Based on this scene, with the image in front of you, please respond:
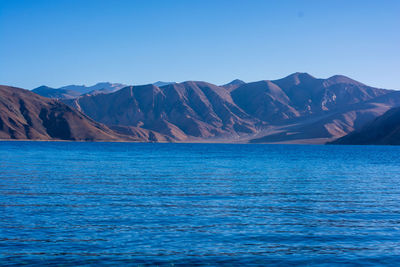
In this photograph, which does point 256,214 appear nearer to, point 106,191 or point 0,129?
point 106,191

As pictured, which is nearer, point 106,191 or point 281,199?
point 281,199

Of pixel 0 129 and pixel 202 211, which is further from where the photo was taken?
pixel 0 129

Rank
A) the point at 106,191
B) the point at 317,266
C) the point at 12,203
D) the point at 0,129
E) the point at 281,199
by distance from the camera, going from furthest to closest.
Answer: the point at 0,129 < the point at 106,191 < the point at 281,199 < the point at 12,203 < the point at 317,266

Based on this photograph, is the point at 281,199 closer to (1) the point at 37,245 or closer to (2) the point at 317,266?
(2) the point at 317,266

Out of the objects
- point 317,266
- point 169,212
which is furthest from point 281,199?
point 317,266

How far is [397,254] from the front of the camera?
561 inches

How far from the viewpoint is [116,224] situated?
1766 cm

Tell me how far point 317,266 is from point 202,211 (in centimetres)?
876

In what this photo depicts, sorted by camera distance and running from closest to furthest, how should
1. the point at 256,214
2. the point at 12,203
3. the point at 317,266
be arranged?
the point at 317,266, the point at 256,214, the point at 12,203

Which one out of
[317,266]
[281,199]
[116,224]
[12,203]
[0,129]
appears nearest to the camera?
[317,266]

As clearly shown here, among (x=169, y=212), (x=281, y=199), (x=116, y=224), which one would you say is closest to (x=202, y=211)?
(x=169, y=212)

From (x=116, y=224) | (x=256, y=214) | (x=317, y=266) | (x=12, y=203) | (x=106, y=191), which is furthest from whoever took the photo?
(x=106, y=191)

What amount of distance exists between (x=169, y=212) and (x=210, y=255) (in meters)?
7.04

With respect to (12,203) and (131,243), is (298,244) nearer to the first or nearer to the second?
(131,243)
